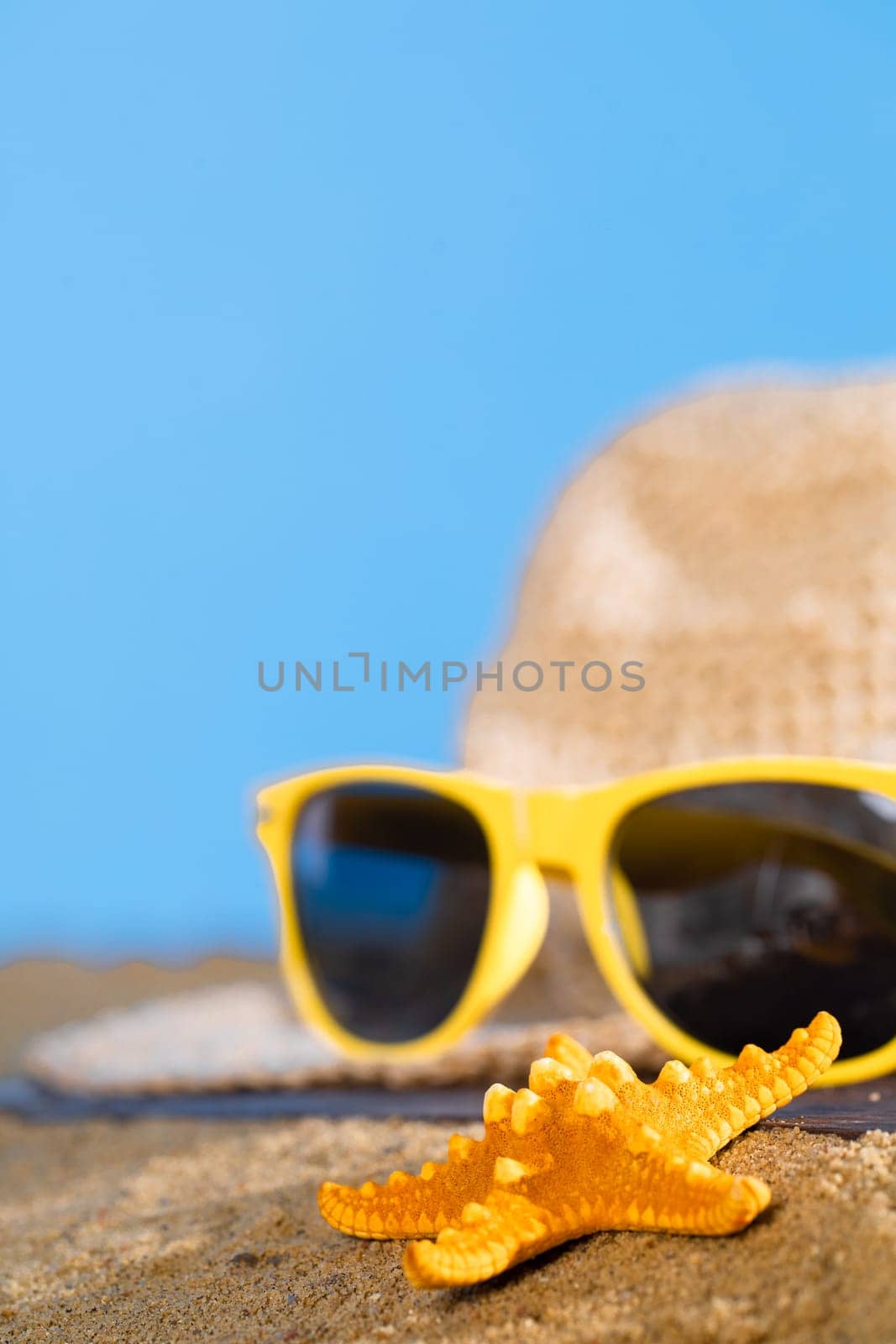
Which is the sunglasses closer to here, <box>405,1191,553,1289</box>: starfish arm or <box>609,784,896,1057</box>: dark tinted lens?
<box>609,784,896,1057</box>: dark tinted lens

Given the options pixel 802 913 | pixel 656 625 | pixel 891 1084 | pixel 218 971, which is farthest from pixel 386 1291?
pixel 218 971

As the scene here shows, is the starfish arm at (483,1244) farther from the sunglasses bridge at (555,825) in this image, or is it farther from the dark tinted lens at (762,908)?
the sunglasses bridge at (555,825)

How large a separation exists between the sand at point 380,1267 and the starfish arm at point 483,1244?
2 cm

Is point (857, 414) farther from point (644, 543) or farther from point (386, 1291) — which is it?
point (386, 1291)

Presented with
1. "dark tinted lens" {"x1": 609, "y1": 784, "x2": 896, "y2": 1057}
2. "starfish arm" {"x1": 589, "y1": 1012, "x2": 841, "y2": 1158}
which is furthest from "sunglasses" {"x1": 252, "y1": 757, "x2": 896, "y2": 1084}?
"starfish arm" {"x1": 589, "y1": 1012, "x2": 841, "y2": 1158}

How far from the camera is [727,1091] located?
0.44 meters

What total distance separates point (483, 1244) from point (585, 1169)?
0.16 ft

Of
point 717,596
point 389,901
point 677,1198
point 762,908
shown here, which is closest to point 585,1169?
point 677,1198

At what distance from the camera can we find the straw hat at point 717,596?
114 centimetres

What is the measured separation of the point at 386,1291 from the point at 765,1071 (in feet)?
0.60

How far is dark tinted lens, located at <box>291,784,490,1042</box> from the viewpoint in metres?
1.13

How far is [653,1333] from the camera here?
356 millimetres

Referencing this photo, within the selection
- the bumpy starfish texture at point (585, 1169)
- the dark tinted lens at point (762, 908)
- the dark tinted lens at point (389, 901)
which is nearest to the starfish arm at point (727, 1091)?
the bumpy starfish texture at point (585, 1169)

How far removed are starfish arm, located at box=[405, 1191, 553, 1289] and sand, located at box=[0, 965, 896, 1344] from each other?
22 mm
